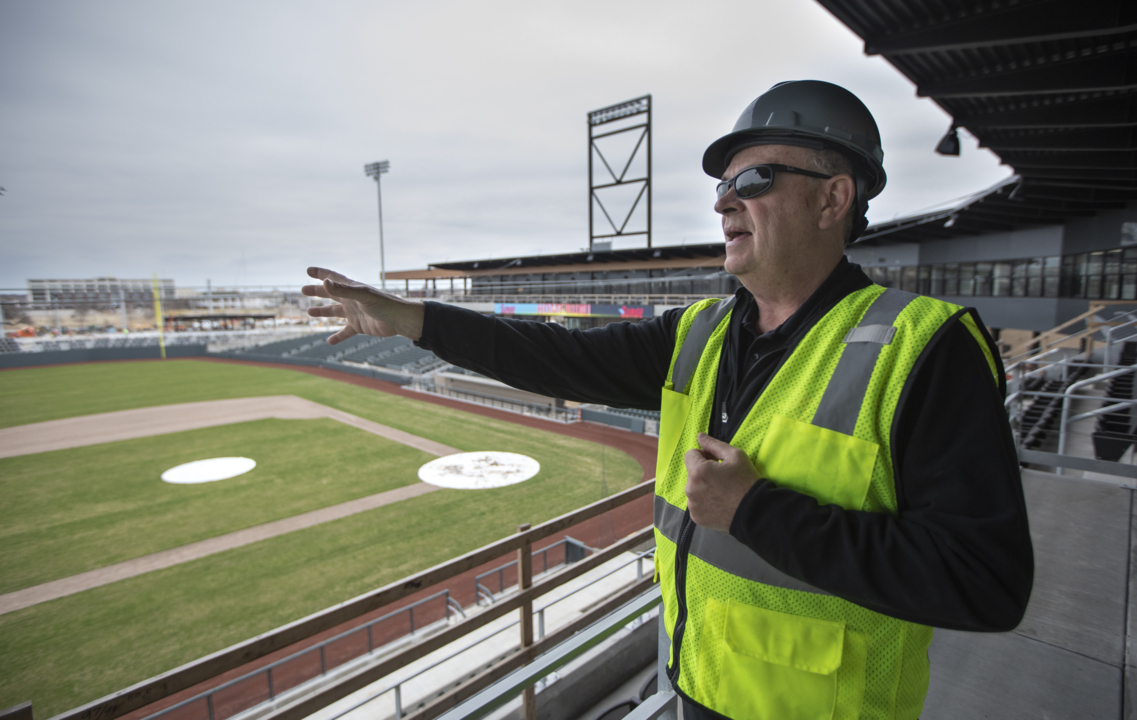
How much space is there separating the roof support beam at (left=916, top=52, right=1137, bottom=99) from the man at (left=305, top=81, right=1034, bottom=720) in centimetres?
488

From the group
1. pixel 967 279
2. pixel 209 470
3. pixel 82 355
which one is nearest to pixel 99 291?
pixel 82 355

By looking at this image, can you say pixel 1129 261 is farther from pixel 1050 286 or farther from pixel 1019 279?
pixel 1019 279

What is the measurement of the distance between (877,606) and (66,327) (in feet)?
184

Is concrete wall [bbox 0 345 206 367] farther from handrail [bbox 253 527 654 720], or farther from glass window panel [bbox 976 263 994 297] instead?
A: glass window panel [bbox 976 263 994 297]

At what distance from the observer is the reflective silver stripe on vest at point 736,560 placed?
3.35ft

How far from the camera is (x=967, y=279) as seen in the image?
17750mm

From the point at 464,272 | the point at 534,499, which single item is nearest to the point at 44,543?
the point at 534,499

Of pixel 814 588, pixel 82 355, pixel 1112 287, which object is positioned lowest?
pixel 82 355

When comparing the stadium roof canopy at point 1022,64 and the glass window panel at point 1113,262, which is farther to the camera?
the glass window panel at point 1113,262

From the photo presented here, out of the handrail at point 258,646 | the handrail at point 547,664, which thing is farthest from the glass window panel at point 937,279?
the handrail at point 258,646

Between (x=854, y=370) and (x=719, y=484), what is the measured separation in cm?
32

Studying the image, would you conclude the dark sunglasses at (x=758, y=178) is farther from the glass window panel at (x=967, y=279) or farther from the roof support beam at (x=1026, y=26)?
the glass window panel at (x=967, y=279)

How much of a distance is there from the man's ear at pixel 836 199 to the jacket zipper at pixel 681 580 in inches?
28.3

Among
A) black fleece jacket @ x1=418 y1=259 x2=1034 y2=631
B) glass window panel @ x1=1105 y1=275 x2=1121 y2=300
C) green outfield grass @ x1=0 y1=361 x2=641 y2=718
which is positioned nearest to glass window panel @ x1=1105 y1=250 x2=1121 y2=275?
glass window panel @ x1=1105 y1=275 x2=1121 y2=300
